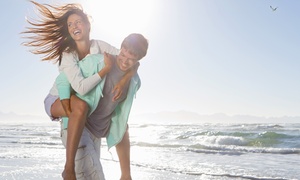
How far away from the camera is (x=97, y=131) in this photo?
3498 mm

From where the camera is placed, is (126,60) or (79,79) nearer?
(79,79)

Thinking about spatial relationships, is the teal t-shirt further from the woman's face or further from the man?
the woman's face

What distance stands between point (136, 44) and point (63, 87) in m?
0.70

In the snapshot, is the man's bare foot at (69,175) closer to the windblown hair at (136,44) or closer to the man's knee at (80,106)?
the man's knee at (80,106)

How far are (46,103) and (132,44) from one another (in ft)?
3.35

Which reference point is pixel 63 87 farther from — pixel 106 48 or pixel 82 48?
pixel 106 48

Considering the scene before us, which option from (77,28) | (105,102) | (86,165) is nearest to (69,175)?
(86,165)

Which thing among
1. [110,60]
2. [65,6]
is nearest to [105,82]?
[110,60]

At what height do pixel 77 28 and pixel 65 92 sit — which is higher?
pixel 77 28

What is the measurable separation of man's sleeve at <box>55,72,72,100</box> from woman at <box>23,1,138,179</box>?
0.05m

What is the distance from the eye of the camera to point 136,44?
3.25 metres

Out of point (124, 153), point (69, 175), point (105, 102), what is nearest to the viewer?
point (69, 175)

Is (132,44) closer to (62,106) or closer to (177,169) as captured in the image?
(62,106)

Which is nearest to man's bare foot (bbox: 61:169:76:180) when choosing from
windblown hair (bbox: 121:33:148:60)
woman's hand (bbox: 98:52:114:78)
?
woman's hand (bbox: 98:52:114:78)
